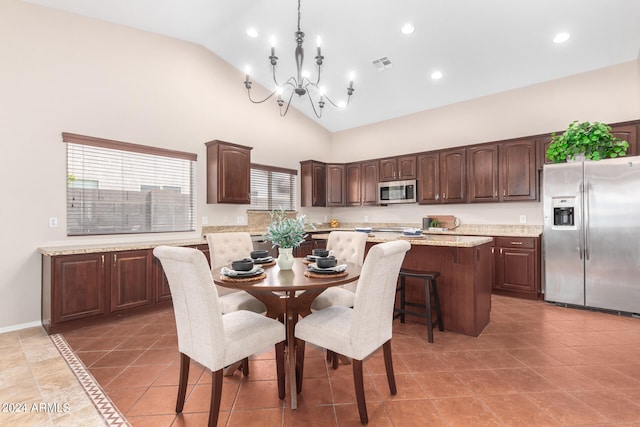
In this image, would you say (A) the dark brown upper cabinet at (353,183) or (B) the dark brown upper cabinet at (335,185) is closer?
(A) the dark brown upper cabinet at (353,183)

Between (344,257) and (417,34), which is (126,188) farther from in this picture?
(417,34)

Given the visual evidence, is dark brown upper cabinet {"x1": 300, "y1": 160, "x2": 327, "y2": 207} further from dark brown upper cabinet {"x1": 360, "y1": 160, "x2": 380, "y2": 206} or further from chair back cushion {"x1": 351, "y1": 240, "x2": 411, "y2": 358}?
chair back cushion {"x1": 351, "y1": 240, "x2": 411, "y2": 358}

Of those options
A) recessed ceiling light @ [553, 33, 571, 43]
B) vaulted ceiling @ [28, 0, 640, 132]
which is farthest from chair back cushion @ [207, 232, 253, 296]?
recessed ceiling light @ [553, 33, 571, 43]

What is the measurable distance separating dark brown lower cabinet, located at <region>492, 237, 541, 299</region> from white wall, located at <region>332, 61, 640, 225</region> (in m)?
0.60

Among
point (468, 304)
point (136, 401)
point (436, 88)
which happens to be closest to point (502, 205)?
point (436, 88)

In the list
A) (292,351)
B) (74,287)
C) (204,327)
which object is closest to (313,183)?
(74,287)

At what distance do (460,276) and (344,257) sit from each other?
1153 mm

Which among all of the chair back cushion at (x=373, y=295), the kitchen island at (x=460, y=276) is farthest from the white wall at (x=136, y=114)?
the chair back cushion at (x=373, y=295)

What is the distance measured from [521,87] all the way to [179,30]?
5.13 meters

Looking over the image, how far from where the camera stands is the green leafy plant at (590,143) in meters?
3.56

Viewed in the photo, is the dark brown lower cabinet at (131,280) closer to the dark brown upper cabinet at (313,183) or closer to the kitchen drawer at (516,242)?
the dark brown upper cabinet at (313,183)

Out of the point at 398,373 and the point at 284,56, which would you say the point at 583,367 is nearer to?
the point at 398,373

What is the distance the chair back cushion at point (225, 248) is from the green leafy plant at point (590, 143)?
403 centimetres

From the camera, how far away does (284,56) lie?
464 centimetres
